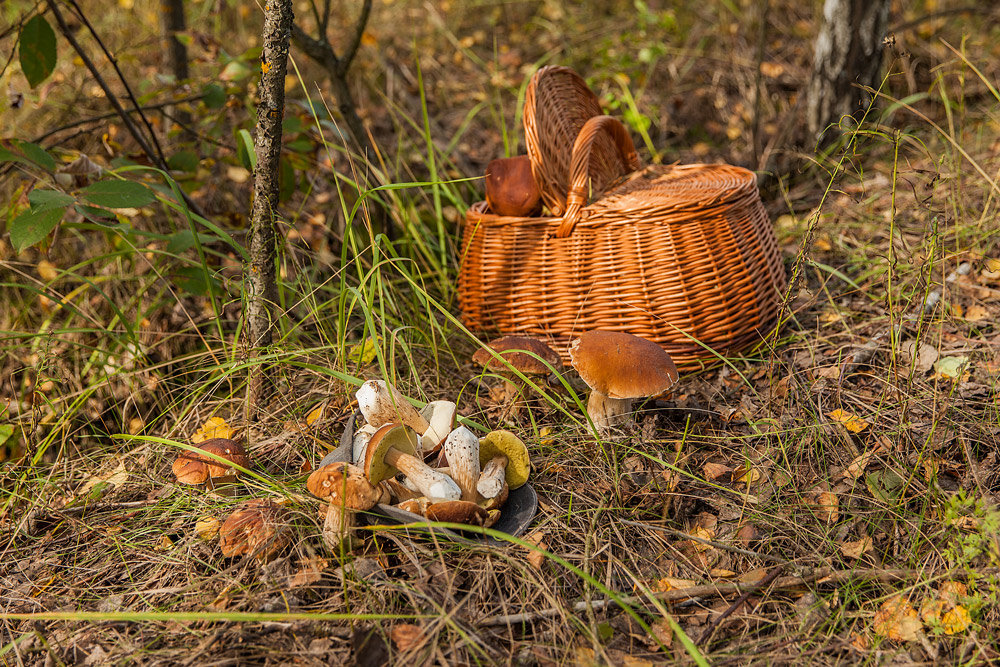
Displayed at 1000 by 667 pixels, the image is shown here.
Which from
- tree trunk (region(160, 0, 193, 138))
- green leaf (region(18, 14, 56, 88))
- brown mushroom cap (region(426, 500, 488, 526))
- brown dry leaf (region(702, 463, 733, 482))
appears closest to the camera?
brown mushroom cap (region(426, 500, 488, 526))

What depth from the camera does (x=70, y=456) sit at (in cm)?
208

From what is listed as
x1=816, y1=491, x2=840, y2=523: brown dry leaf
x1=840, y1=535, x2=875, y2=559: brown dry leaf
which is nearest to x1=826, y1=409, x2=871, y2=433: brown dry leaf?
x1=816, y1=491, x2=840, y2=523: brown dry leaf

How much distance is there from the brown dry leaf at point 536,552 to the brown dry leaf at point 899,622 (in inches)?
26.7

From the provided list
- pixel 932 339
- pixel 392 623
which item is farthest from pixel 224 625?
pixel 932 339

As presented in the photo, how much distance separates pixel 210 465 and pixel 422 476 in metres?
0.58

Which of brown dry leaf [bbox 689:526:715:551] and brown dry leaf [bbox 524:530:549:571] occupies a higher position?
brown dry leaf [bbox 524:530:549:571]

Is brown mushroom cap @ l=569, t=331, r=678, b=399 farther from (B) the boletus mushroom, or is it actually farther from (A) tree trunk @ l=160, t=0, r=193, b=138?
(A) tree trunk @ l=160, t=0, r=193, b=138

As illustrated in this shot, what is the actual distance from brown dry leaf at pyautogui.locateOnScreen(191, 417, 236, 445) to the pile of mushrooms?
0.52 meters

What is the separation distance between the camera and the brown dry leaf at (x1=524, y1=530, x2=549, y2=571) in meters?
1.45

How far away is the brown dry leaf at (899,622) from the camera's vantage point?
1.29 meters

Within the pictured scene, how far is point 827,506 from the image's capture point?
1.55 m

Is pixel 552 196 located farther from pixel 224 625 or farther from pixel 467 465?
pixel 224 625

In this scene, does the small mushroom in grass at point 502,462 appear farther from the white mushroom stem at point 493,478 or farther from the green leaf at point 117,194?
the green leaf at point 117,194

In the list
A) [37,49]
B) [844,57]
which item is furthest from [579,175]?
[844,57]
